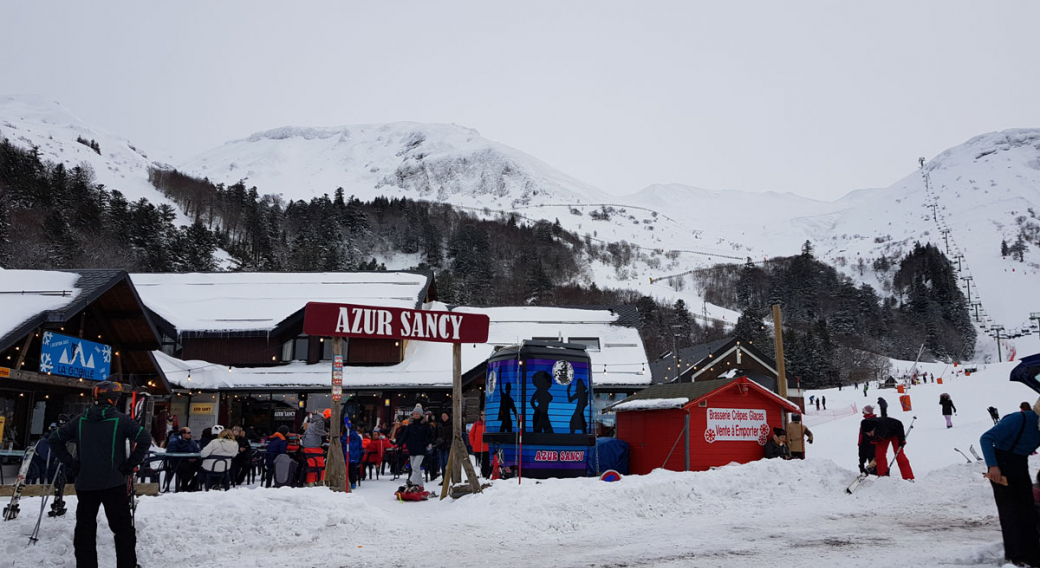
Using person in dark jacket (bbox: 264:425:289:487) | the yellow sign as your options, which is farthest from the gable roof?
the yellow sign

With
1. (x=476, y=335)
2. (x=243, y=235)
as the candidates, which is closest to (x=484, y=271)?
(x=243, y=235)

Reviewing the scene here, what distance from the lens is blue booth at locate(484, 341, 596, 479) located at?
1418 cm

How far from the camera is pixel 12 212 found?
52781mm

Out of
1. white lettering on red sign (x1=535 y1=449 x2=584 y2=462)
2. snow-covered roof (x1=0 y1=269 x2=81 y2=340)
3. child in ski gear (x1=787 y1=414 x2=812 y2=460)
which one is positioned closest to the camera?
snow-covered roof (x1=0 y1=269 x2=81 y2=340)

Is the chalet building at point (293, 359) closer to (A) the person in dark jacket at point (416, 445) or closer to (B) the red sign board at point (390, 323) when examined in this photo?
(A) the person in dark jacket at point (416, 445)

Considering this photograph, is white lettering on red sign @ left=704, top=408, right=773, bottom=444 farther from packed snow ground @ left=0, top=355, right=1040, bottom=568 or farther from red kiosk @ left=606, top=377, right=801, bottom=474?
packed snow ground @ left=0, top=355, right=1040, bottom=568

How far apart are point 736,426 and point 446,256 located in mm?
81901

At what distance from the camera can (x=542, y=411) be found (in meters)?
14.4

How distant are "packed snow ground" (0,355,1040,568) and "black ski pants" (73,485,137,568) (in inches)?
24.1

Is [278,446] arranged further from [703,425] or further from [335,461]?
[703,425]

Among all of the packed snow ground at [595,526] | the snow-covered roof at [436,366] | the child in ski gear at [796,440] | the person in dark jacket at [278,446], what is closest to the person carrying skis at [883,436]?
the packed snow ground at [595,526]

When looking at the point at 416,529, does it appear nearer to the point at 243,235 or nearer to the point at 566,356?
the point at 566,356

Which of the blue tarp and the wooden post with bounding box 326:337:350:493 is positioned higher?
the wooden post with bounding box 326:337:350:493

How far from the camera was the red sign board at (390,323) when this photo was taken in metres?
10.4
